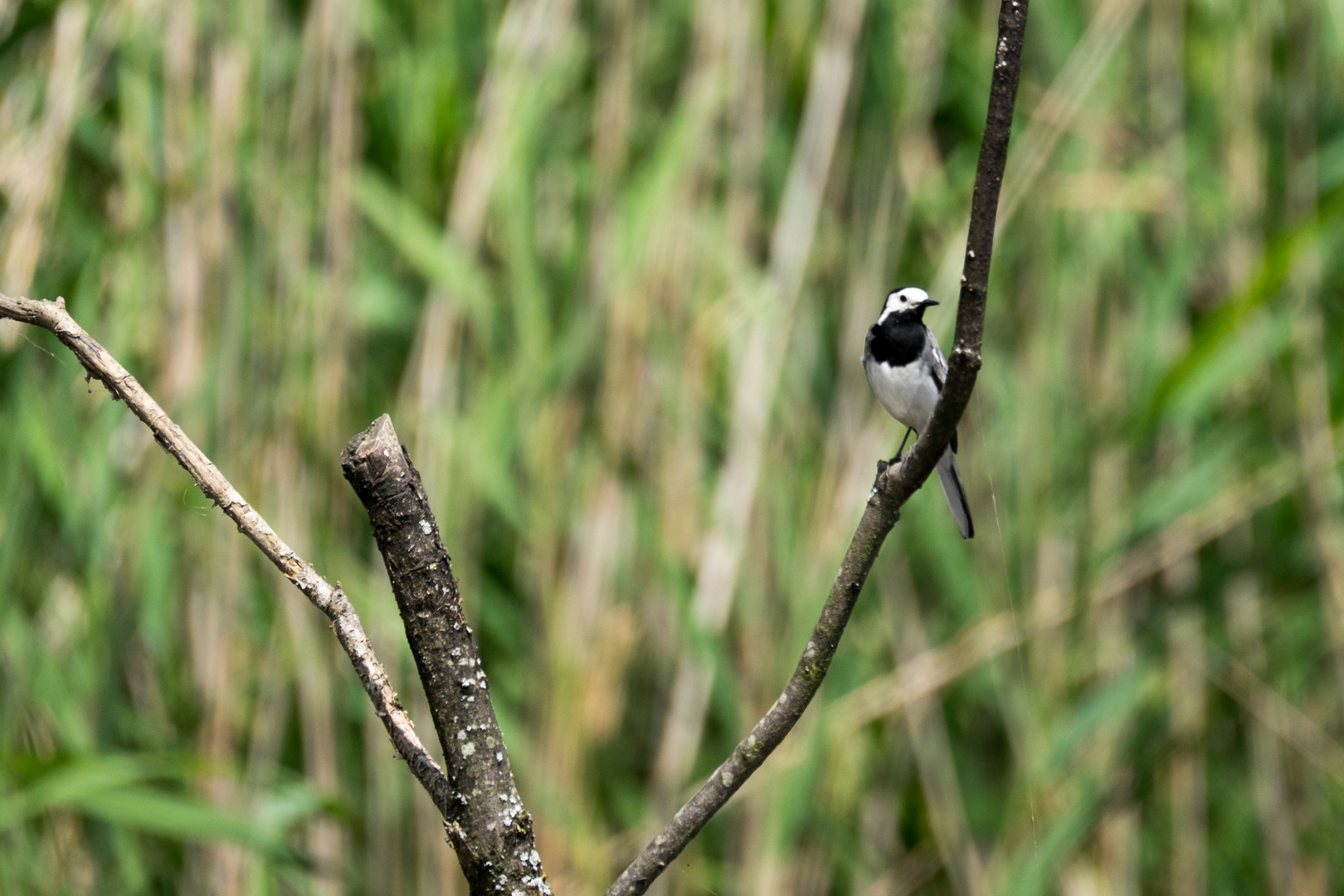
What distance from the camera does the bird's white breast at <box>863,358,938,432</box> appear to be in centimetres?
167

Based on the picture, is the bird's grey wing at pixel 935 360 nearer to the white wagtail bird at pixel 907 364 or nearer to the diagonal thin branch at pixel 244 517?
the white wagtail bird at pixel 907 364

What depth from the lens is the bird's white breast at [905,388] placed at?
1667 millimetres

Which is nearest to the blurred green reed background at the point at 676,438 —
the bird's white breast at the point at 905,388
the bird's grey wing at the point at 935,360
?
the bird's grey wing at the point at 935,360

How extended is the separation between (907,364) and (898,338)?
7 centimetres

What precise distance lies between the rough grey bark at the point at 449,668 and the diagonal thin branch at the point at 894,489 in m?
0.07

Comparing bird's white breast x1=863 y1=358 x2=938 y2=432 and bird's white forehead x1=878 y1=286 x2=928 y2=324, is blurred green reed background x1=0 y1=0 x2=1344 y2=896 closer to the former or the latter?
bird's white forehead x1=878 y1=286 x2=928 y2=324

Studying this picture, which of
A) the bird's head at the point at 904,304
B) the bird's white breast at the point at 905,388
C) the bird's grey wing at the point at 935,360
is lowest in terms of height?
the bird's white breast at the point at 905,388

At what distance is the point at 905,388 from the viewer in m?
1.67

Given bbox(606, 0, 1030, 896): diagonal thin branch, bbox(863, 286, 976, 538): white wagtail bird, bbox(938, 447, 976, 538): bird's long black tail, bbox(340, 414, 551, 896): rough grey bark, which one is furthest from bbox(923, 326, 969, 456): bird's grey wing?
bbox(340, 414, 551, 896): rough grey bark

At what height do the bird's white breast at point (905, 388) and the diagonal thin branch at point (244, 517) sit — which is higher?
the bird's white breast at point (905, 388)

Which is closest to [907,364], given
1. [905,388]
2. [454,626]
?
[905,388]

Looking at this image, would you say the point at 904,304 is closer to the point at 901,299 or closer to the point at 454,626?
the point at 901,299

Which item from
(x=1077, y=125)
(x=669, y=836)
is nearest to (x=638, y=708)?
(x=1077, y=125)

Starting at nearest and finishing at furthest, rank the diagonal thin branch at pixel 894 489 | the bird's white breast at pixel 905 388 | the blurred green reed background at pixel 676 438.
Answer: the diagonal thin branch at pixel 894 489 → the bird's white breast at pixel 905 388 → the blurred green reed background at pixel 676 438
